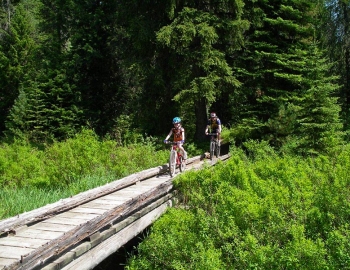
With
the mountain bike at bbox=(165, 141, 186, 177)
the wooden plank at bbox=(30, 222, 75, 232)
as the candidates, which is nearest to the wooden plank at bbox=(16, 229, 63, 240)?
the wooden plank at bbox=(30, 222, 75, 232)

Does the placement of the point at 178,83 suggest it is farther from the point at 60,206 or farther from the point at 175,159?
the point at 60,206

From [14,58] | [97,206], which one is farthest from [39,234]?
[14,58]

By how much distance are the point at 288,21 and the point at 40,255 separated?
1479 cm

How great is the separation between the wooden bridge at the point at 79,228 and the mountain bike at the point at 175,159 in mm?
1362

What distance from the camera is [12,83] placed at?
1270 inches

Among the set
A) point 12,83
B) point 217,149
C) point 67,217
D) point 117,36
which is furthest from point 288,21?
point 12,83

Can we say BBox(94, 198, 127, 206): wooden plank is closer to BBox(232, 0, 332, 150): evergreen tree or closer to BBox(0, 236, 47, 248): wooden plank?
BBox(0, 236, 47, 248): wooden plank

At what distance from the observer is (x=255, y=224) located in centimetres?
785

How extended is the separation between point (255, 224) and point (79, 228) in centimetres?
382

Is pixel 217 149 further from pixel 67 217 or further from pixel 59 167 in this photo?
pixel 67 217

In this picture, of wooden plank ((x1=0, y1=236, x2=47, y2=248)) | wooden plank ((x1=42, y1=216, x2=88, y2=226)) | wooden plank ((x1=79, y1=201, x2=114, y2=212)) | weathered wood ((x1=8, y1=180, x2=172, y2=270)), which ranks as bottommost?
wooden plank ((x1=79, y1=201, x2=114, y2=212))

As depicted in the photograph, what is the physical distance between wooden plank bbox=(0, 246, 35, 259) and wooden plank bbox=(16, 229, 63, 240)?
0.50 metres

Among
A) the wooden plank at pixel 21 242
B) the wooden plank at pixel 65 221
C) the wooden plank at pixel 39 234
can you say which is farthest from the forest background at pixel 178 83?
the wooden plank at pixel 21 242

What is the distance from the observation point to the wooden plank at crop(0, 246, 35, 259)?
560 centimetres
